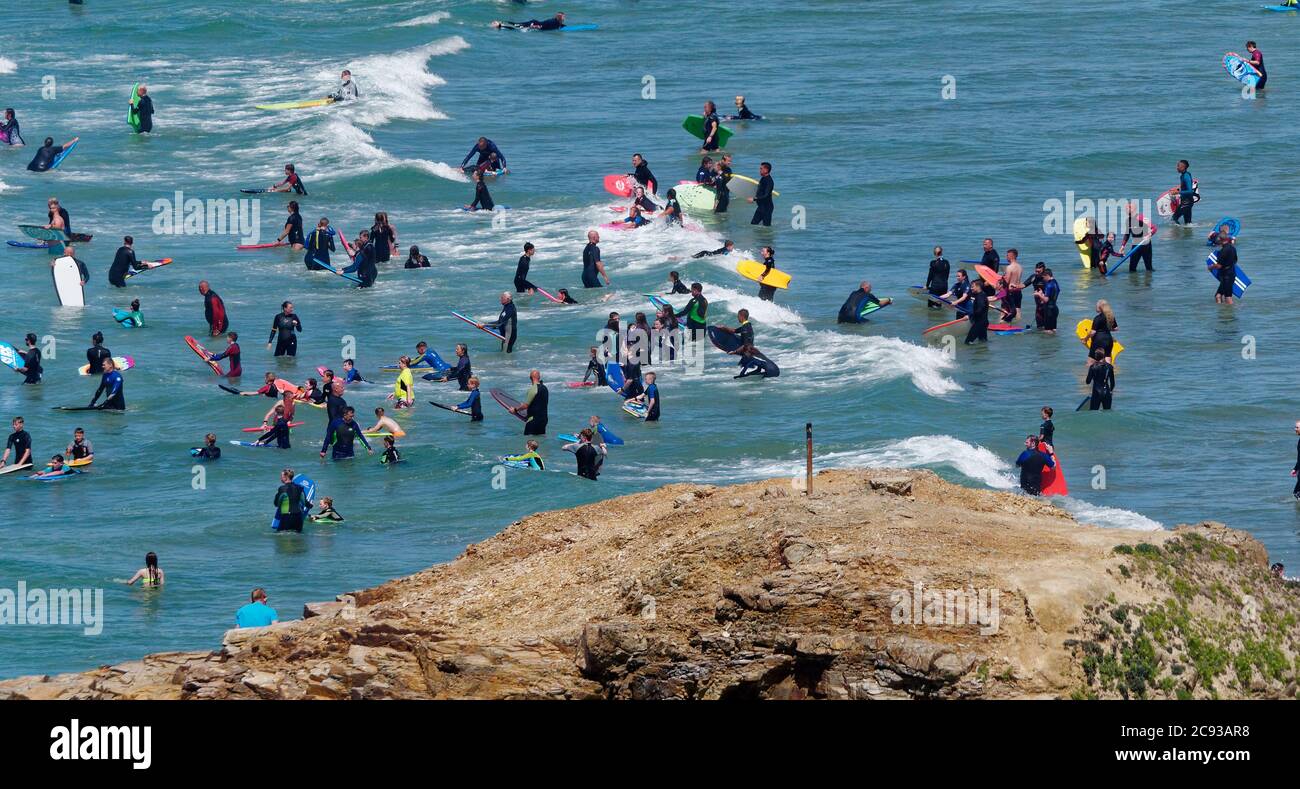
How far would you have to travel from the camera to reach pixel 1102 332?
30.5 meters

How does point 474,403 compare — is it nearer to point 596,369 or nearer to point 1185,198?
point 596,369

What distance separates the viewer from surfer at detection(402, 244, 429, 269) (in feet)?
127

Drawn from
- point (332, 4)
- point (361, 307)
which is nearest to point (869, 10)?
point (332, 4)

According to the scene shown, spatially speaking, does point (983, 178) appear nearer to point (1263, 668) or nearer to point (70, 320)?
point (70, 320)

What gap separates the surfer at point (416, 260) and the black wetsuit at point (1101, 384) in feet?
48.7

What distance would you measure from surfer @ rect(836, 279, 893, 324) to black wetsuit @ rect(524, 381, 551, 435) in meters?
8.23

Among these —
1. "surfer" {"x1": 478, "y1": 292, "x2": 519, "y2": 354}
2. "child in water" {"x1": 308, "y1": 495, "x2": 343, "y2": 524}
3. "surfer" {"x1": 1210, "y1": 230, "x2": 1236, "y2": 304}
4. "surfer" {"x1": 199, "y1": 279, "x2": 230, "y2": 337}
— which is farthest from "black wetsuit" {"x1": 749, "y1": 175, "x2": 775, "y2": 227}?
"child in water" {"x1": 308, "y1": 495, "x2": 343, "y2": 524}

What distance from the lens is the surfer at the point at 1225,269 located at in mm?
35094

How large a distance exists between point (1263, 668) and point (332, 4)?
59.9 metres

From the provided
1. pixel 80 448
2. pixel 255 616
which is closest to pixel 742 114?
pixel 80 448

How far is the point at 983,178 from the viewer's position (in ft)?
151

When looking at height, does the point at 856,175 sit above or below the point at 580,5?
below

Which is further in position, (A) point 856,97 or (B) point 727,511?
(A) point 856,97

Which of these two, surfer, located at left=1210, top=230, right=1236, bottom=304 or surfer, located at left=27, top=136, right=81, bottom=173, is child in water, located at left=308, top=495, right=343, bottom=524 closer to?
surfer, located at left=1210, top=230, right=1236, bottom=304
